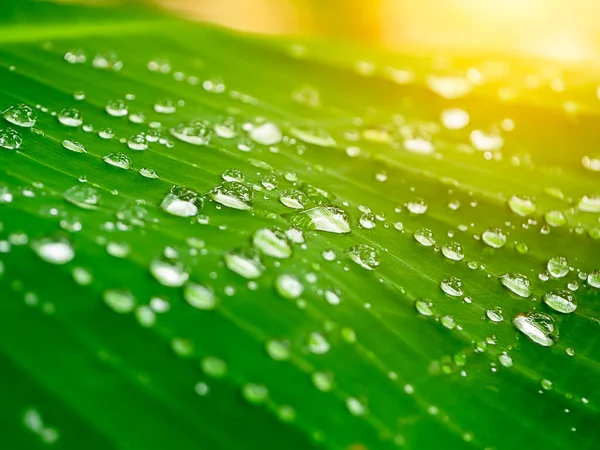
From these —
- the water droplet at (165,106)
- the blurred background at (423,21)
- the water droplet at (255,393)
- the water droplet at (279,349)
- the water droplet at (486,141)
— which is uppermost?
the blurred background at (423,21)

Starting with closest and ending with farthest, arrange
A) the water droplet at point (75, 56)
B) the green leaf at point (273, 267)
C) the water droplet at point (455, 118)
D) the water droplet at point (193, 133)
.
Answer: the green leaf at point (273, 267), the water droplet at point (193, 133), the water droplet at point (75, 56), the water droplet at point (455, 118)

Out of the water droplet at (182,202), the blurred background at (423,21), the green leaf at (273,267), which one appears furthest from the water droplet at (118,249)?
the blurred background at (423,21)

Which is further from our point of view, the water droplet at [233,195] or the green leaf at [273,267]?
the water droplet at [233,195]

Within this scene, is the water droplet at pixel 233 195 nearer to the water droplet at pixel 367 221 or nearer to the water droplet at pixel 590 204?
the water droplet at pixel 367 221

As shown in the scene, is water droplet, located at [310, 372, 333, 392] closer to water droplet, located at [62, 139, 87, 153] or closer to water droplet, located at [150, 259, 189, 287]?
water droplet, located at [150, 259, 189, 287]

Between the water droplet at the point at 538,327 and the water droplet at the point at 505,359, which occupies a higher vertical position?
the water droplet at the point at 538,327

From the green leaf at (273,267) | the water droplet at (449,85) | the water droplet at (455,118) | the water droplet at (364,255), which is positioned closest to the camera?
the green leaf at (273,267)
